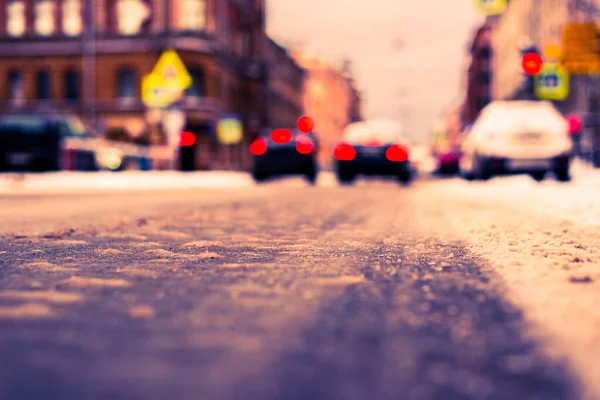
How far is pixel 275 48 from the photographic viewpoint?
6769 cm

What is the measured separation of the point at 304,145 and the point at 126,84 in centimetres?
2561

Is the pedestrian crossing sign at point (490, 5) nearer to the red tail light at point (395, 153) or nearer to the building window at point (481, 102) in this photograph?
the red tail light at point (395, 153)

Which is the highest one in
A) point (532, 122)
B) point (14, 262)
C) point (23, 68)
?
point (23, 68)

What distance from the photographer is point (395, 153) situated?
64.3 feet

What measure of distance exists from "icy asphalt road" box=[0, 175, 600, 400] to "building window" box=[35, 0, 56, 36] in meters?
40.0

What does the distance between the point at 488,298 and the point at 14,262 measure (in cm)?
291

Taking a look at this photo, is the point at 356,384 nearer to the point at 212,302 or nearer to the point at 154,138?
the point at 212,302

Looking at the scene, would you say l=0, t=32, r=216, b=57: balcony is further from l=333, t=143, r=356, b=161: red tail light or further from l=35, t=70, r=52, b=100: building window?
l=333, t=143, r=356, b=161: red tail light

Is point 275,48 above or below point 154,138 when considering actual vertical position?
above

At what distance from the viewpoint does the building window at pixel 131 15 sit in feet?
144

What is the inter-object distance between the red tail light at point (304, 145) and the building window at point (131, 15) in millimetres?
25318

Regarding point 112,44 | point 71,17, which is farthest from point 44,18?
point 112,44

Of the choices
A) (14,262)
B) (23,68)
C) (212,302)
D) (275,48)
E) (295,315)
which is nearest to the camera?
(295,315)

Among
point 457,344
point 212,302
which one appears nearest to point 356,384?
point 457,344
